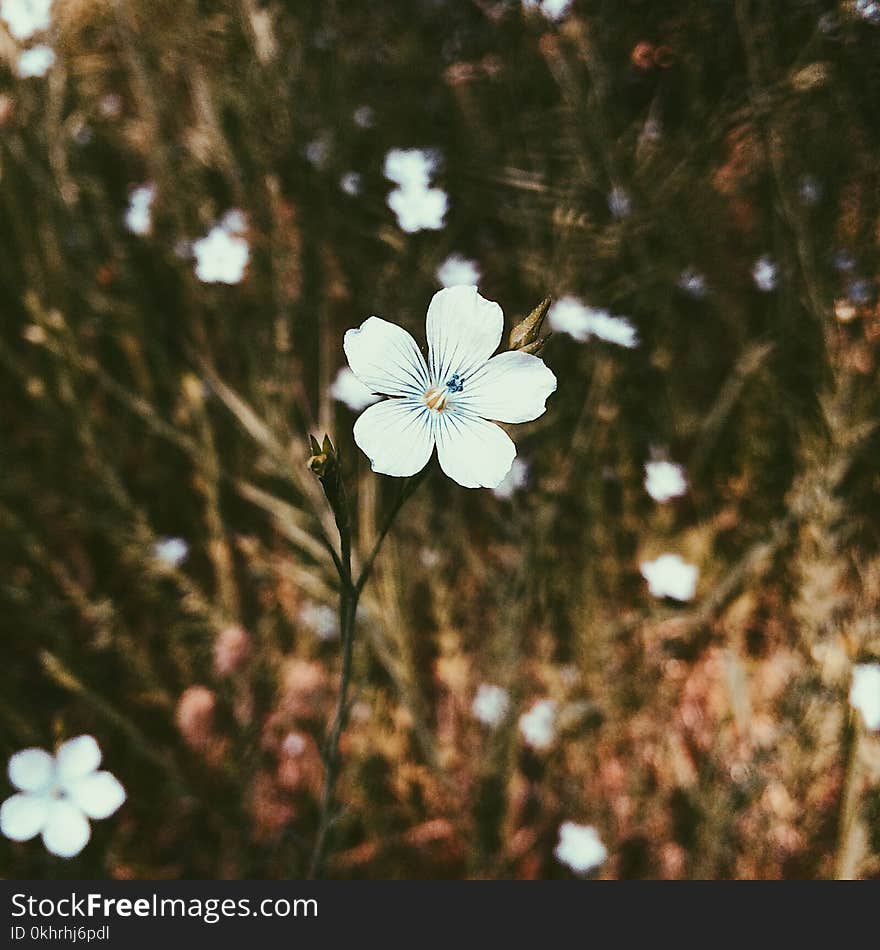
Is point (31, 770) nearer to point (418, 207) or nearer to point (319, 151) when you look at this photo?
point (418, 207)

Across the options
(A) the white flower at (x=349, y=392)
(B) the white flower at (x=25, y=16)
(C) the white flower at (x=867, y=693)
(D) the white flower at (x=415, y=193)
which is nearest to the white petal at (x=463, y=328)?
(D) the white flower at (x=415, y=193)

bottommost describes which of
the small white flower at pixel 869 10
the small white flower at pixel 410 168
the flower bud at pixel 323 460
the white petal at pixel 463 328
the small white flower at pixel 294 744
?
the flower bud at pixel 323 460

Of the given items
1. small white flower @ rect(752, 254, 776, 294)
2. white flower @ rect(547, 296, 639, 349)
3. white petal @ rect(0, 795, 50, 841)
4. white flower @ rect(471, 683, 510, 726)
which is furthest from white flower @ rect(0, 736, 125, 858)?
small white flower @ rect(752, 254, 776, 294)

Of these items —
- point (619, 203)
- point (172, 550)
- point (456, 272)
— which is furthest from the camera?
point (456, 272)

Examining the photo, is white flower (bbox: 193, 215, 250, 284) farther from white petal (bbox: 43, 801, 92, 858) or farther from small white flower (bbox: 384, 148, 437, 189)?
white petal (bbox: 43, 801, 92, 858)

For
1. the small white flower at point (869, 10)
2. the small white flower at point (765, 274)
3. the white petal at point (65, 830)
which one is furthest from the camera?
the small white flower at point (765, 274)

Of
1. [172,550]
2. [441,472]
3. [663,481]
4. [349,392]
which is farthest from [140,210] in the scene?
[663,481]

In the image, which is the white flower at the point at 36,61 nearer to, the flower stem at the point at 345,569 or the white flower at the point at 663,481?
the flower stem at the point at 345,569

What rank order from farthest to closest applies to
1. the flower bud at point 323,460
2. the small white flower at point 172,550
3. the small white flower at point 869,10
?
the small white flower at point 172,550 < the small white flower at point 869,10 < the flower bud at point 323,460
